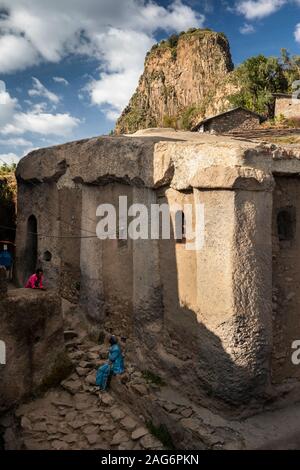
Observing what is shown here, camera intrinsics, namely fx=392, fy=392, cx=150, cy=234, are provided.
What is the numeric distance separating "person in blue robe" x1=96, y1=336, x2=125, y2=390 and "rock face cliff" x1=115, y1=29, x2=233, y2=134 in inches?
2341

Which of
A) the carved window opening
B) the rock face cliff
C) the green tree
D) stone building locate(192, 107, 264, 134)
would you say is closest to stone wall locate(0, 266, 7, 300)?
the carved window opening

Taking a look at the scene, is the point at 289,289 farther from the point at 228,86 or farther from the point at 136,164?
the point at 228,86

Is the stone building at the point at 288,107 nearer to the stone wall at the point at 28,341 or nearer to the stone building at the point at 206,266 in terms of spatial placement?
the stone building at the point at 206,266

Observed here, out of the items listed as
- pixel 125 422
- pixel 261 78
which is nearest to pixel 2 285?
pixel 125 422

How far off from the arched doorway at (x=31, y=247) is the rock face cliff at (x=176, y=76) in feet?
181

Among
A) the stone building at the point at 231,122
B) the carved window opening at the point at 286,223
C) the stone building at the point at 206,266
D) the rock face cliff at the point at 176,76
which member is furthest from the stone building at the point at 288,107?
the rock face cliff at the point at 176,76

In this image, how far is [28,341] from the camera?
7.62m

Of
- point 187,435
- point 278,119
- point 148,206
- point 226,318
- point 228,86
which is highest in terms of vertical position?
point 228,86

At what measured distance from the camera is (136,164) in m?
8.26

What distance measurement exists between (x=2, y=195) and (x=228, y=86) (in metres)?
41.1

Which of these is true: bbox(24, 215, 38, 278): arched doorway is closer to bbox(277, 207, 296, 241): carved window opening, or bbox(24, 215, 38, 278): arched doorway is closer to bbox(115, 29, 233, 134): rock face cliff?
bbox(277, 207, 296, 241): carved window opening

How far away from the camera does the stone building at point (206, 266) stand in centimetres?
644

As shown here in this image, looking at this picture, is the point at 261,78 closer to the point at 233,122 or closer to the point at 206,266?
the point at 233,122
